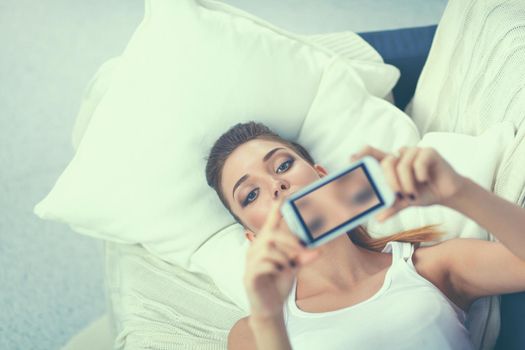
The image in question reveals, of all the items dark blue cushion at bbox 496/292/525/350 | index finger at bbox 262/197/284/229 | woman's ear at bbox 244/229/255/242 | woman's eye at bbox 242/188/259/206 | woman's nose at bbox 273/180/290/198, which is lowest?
dark blue cushion at bbox 496/292/525/350

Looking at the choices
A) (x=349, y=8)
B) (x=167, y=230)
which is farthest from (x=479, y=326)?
(x=349, y=8)

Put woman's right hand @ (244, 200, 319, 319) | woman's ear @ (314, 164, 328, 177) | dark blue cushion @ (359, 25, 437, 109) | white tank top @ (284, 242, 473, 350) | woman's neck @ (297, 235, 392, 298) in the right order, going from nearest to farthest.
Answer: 1. woman's right hand @ (244, 200, 319, 319)
2. white tank top @ (284, 242, 473, 350)
3. woman's neck @ (297, 235, 392, 298)
4. woman's ear @ (314, 164, 328, 177)
5. dark blue cushion @ (359, 25, 437, 109)

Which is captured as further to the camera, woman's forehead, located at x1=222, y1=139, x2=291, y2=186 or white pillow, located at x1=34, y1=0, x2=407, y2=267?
white pillow, located at x1=34, y1=0, x2=407, y2=267

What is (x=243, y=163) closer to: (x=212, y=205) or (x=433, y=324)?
(x=212, y=205)

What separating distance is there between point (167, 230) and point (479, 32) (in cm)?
82

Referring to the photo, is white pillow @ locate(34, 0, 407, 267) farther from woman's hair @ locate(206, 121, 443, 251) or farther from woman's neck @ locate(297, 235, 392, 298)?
woman's neck @ locate(297, 235, 392, 298)

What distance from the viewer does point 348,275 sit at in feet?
3.26

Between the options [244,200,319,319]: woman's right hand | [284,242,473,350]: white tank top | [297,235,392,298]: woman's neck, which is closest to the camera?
[244,200,319,319]: woman's right hand

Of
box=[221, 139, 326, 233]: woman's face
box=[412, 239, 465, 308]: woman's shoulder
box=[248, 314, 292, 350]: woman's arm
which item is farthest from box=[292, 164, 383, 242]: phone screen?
box=[412, 239, 465, 308]: woman's shoulder

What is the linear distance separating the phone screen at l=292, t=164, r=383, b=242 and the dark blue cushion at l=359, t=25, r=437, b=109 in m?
0.86

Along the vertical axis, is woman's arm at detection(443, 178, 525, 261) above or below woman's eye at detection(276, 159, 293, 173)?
above

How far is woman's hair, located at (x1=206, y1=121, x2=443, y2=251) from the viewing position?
40.9 inches

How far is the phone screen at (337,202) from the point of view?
64cm

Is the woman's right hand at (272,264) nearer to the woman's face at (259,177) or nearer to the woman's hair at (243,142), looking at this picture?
the woman's face at (259,177)
